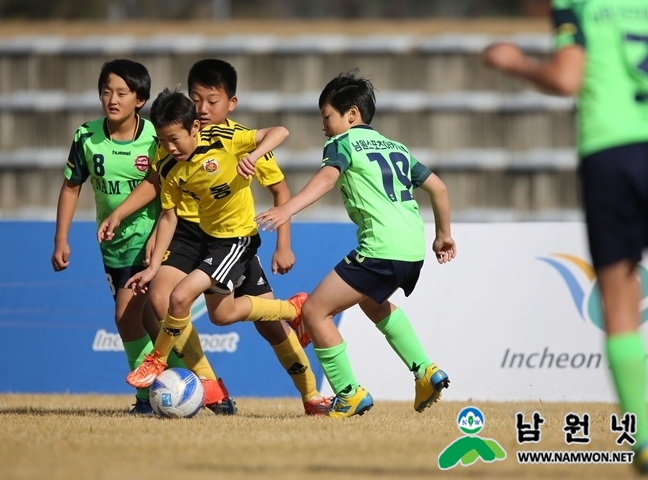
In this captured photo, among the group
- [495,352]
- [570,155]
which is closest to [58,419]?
[495,352]

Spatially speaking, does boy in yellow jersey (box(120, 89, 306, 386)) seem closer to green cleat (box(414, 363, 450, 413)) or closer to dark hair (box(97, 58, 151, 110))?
dark hair (box(97, 58, 151, 110))

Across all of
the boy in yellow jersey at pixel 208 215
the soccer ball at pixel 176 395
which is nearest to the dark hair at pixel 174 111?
the boy in yellow jersey at pixel 208 215

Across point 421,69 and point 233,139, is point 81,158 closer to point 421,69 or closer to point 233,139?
point 233,139

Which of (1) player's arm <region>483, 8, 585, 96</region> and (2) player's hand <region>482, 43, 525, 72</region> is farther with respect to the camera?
(2) player's hand <region>482, 43, 525, 72</region>

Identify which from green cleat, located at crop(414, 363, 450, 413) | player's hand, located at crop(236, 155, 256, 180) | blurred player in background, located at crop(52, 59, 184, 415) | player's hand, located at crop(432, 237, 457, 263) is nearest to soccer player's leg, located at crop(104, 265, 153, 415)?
blurred player in background, located at crop(52, 59, 184, 415)

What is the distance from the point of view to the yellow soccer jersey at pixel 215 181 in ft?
24.3

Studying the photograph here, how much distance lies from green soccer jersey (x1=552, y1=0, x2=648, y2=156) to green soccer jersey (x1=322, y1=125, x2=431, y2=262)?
220cm

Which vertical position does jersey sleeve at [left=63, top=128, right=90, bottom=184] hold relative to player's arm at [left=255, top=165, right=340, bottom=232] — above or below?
below

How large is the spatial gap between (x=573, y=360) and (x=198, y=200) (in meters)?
3.44

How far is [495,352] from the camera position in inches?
370

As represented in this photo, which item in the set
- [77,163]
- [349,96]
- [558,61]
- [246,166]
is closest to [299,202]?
[246,166]

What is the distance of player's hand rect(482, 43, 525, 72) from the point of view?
5.02 m

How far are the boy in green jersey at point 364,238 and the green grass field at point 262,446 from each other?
0.28 m

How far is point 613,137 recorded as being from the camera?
16.2 ft
